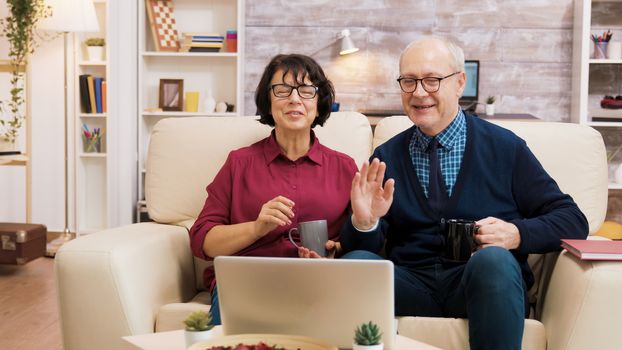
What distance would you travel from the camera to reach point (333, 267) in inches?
57.4

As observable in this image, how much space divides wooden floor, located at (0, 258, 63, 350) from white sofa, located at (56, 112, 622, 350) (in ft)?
3.32

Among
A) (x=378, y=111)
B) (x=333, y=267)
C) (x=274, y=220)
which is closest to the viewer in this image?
(x=333, y=267)

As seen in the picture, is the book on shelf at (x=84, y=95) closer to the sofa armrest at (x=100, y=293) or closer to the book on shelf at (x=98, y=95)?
the book on shelf at (x=98, y=95)

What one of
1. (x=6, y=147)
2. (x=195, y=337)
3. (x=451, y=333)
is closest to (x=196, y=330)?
(x=195, y=337)

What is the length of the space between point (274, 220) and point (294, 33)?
390 cm

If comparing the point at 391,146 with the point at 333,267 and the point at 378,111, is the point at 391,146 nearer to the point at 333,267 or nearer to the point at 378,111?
the point at 333,267

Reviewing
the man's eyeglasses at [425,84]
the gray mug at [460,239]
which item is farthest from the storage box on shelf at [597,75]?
the gray mug at [460,239]

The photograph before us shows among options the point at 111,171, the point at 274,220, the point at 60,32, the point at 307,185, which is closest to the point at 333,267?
the point at 274,220

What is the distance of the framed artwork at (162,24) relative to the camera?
5.75m

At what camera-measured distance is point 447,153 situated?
92.8 inches

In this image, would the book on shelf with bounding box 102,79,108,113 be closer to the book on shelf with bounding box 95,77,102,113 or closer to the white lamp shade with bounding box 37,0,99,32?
the book on shelf with bounding box 95,77,102,113

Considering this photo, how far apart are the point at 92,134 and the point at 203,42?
39.2 inches

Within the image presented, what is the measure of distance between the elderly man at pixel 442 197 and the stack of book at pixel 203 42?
3443 mm

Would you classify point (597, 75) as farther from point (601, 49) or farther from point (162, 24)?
point (162, 24)
